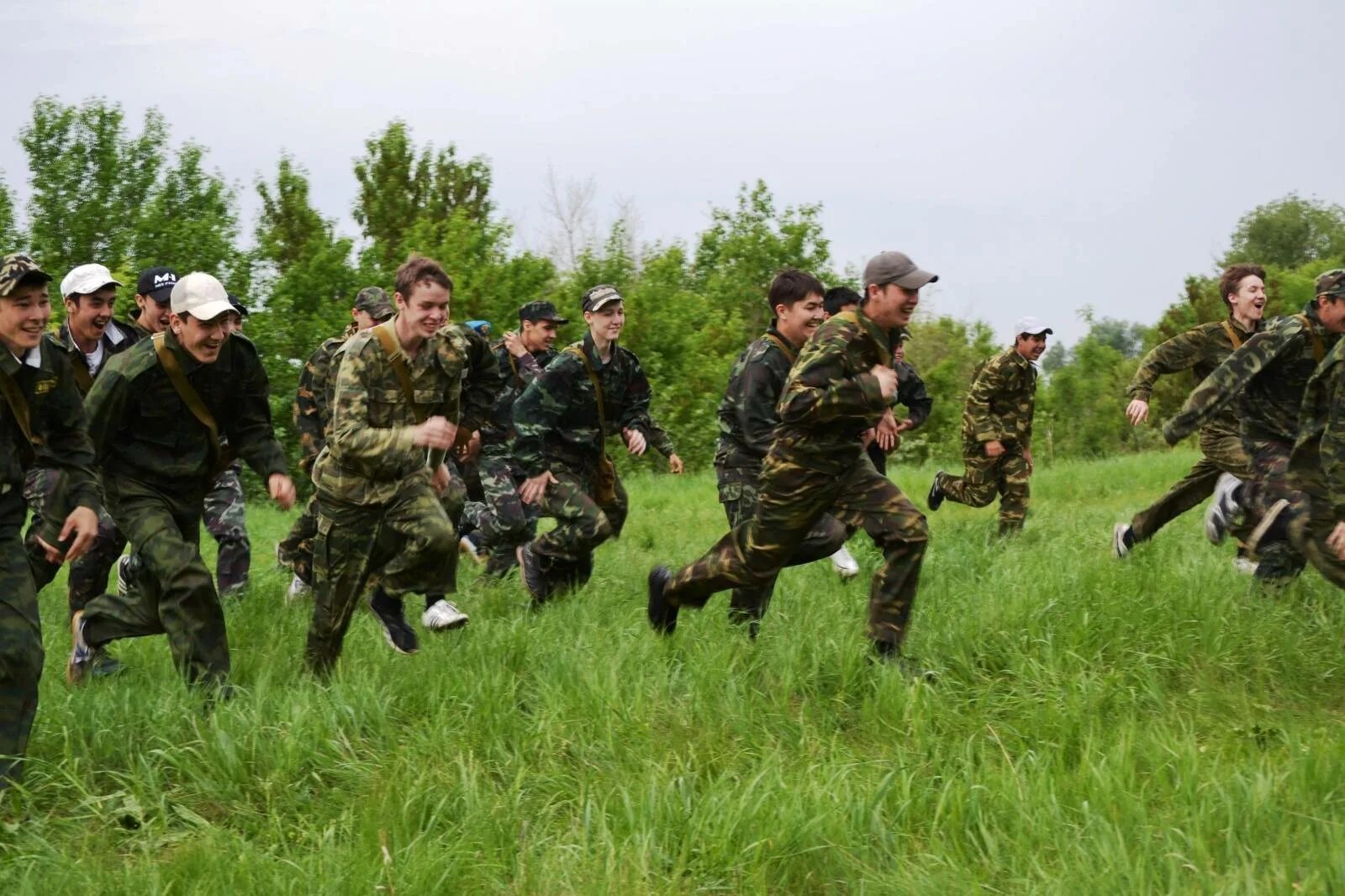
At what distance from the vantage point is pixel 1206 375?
875 cm

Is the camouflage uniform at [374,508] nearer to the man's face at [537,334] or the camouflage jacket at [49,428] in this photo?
the camouflage jacket at [49,428]

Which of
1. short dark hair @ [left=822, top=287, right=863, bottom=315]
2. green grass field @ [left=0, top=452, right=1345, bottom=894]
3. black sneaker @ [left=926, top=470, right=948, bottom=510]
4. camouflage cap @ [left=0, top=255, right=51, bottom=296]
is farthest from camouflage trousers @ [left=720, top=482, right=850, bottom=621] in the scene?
black sneaker @ [left=926, top=470, right=948, bottom=510]

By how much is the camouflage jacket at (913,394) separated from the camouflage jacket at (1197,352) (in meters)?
1.46

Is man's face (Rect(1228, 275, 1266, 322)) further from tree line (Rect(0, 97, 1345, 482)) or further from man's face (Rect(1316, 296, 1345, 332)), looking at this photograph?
tree line (Rect(0, 97, 1345, 482))

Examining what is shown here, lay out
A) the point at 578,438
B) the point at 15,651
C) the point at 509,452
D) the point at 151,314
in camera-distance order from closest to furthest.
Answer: the point at 15,651 → the point at 151,314 → the point at 578,438 → the point at 509,452

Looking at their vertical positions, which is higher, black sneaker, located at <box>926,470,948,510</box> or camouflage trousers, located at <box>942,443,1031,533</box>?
camouflage trousers, located at <box>942,443,1031,533</box>

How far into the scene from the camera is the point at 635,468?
79.5ft

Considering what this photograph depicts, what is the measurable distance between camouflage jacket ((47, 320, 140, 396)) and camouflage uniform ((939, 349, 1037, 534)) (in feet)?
21.3

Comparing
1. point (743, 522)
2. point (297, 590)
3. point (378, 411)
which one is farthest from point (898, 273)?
point (297, 590)

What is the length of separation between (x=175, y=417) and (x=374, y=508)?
98cm

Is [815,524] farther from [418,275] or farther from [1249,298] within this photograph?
[1249,298]

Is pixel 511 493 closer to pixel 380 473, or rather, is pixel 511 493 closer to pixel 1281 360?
pixel 380 473

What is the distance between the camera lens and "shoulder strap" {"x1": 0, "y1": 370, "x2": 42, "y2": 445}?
15.4 feet

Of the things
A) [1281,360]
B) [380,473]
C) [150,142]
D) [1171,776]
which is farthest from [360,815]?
[150,142]
